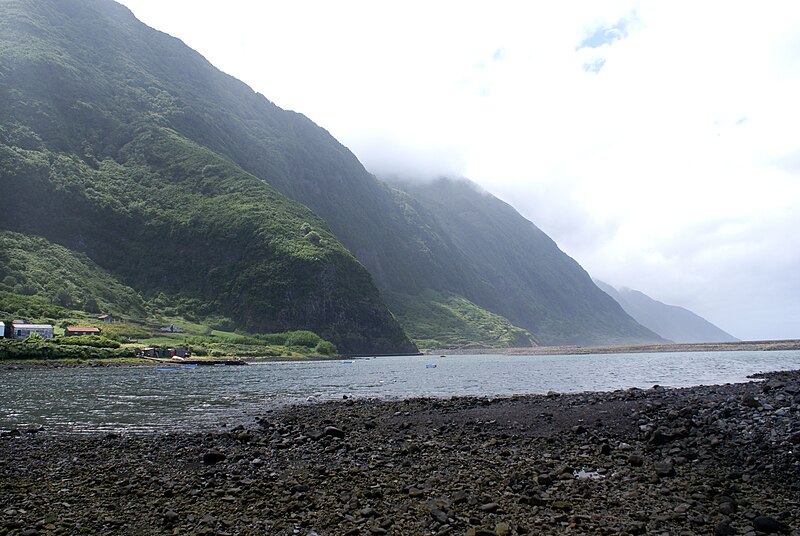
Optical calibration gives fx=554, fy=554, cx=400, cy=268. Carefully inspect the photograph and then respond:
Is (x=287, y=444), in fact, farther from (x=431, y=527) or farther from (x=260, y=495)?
(x=431, y=527)

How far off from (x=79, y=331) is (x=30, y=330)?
33.4 feet

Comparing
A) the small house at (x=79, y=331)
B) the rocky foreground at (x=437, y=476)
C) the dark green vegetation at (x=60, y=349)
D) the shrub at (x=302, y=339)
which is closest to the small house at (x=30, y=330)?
the small house at (x=79, y=331)

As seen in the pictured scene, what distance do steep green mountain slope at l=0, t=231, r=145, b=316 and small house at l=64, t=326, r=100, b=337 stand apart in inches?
1087

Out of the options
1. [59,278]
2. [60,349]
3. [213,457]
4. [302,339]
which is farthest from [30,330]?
[213,457]

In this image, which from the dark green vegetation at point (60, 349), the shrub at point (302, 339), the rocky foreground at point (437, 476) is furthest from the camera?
the shrub at point (302, 339)

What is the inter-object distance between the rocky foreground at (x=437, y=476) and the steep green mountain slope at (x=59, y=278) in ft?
446

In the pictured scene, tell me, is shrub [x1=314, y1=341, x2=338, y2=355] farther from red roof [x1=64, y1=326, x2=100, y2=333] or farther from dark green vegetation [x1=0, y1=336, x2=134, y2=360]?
red roof [x1=64, y1=326, x2=100, y2=333]

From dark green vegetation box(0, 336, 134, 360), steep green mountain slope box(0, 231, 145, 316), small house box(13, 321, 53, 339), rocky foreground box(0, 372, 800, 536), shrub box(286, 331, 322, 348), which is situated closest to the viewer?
rocky foreground box(0, 372, 800, 536)

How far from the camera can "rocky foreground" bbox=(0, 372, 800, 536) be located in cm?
1573

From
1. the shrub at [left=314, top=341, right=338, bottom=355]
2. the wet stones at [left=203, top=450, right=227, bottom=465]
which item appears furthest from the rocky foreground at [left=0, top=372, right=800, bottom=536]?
the shrub at [left=314, top=341, right=338, bottom=355]

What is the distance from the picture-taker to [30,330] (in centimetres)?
11069

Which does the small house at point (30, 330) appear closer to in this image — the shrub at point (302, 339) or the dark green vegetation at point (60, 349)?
the dark green vegetation at point (60, 349)

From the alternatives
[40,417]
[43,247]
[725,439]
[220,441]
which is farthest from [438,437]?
[43,247]

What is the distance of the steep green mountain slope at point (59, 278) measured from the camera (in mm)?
146750
